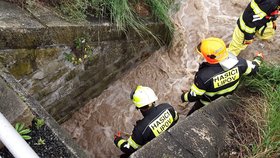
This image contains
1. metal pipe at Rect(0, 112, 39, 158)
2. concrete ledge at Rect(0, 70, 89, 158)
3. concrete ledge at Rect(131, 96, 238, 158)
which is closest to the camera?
metal pipe at Rect(0, 112, 39, 158)

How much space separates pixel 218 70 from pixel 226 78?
0.48ft

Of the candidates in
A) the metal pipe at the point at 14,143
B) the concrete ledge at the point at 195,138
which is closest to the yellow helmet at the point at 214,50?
the concrete ledge at the point at 195,138

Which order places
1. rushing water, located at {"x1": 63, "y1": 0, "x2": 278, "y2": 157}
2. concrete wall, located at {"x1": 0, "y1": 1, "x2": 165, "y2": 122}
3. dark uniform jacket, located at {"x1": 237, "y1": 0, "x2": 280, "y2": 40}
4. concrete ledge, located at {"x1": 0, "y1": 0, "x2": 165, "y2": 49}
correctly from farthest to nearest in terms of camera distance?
rushing water, located at {"x1": 63, "y1": 0, "x2": 278, "y2": 157} < dark uniform jacket, located at {"x1": 237, "y1": 0, "x2": 280, "y2": 40} < concrete wall, located at {"x1": 0, "y1": 1, "x2": 165, "y2": 122} < concrete ledge, located at {"x1": 0, "y1": 0, "x2": 165, "y2": 49}

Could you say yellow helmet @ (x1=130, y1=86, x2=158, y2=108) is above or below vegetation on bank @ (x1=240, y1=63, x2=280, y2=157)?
above

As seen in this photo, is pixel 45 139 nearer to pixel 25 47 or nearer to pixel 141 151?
pixel 141 151

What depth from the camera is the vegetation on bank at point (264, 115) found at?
300 centimetres

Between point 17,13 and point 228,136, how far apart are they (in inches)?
111

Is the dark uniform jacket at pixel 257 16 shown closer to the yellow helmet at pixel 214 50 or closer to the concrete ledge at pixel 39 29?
the yellow helmet at pixel 214 50

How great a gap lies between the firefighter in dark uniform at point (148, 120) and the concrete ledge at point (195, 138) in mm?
577

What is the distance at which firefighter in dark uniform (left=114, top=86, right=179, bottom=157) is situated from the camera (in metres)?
3.80

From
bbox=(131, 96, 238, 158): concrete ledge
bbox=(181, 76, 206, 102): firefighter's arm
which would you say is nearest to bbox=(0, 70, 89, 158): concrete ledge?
bbox=(131, 96, 238, 158): concrete ledge

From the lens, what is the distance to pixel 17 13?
3.90 m

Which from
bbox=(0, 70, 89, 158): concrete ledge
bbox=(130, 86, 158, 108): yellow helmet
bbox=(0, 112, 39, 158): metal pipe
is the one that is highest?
bbox=(0, 112, 39, 158): metal pipe

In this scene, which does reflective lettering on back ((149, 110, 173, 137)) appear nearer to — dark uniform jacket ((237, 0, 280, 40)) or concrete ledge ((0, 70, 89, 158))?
concrete ledge ((0, 70, 89, 158))
